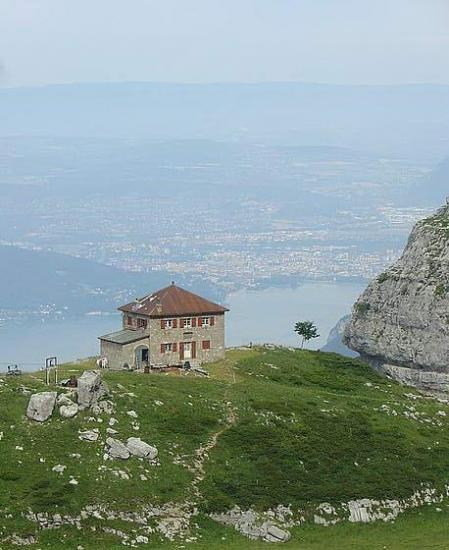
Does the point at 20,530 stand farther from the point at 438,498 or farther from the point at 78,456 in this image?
the point at 438,498

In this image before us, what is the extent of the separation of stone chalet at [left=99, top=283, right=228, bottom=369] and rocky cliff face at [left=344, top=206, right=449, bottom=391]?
1544 cm

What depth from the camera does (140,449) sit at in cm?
6644

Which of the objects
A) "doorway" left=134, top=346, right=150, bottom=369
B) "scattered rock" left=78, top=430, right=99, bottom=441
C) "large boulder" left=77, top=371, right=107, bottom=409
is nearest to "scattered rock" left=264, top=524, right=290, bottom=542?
"scattered rock" left=78, top=430, right=99, bottom=441

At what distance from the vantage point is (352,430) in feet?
248

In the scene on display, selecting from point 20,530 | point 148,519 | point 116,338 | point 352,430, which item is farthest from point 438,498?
point 116,338

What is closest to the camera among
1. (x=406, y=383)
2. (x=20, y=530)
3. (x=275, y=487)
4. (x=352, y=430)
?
(x=20, y=530)

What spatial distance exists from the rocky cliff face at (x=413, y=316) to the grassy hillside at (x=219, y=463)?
15.2m

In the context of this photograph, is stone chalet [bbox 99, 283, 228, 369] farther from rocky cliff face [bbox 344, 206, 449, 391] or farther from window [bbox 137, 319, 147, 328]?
rocky cliff face [bbox 344, 206, 449, 391]

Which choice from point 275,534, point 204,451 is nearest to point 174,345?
point 204,451

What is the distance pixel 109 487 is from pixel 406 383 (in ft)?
145

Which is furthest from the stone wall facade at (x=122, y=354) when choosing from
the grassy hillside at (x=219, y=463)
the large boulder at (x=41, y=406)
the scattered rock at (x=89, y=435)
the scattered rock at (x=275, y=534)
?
the scattered rock at (x=275, y=534)

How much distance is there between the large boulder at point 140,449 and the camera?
217 ft

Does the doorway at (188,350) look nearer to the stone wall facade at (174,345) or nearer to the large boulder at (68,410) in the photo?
the stone wall facade at (174,345)

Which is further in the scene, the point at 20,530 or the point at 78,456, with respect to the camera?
the point at 78,456
